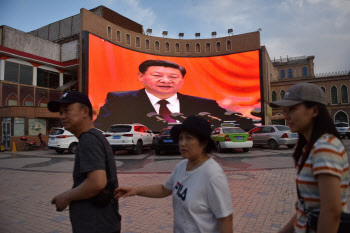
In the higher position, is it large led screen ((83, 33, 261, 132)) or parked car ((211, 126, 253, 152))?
large led screen ((83, 33, 261, 132))

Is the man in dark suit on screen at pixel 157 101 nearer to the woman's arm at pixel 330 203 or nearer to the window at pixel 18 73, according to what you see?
the window at pixel 18 73

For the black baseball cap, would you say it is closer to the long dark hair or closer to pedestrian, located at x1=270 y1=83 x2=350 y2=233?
pedestrian, located at x1=270 y1=83 x2=350 y2=233

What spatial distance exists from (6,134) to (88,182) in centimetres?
2161

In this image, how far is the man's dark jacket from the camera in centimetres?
2464

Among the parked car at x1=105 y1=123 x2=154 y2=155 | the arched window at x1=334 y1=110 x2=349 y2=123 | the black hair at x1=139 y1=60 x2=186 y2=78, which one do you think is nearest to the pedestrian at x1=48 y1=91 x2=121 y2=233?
the parked car at x1=105 y1=123 x2=154 y2=155

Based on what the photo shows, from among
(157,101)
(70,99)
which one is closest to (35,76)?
(157,101)

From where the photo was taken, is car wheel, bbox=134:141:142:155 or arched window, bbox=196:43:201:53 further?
arched window, bbox=196:43:201:53

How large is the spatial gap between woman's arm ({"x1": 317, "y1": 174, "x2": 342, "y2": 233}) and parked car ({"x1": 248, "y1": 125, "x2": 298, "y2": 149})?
1454 cm

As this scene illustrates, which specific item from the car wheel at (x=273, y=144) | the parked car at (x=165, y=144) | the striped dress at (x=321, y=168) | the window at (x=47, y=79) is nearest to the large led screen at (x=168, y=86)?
Answer: the window at (x=47, y=79)

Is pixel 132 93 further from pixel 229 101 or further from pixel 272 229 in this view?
pixel 272 229

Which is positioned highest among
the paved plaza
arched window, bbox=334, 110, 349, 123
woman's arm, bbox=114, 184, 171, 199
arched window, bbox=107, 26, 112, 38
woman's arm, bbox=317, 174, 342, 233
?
arched window, bbox=107, 26, 112, 38

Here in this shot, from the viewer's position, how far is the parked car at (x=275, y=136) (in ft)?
47.6

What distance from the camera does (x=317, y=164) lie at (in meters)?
1.19

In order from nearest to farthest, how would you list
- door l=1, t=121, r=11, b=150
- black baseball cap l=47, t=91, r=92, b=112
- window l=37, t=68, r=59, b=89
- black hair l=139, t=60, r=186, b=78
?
black baseball cap l=47, t=91, r=92, b=112, door l=1, t=121, r=11, b=150, window l=37, t=68, r=59, b=89, black hair l=139, t=60, r=186, b=78
